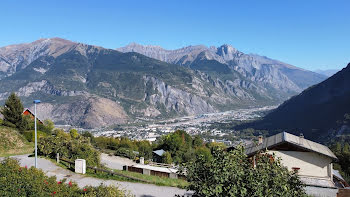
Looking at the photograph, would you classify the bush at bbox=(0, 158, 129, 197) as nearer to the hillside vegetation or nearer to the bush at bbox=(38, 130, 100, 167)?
the bush at bbox=(38, 130, 100, 167)

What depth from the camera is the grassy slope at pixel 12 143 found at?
30109 millimetres

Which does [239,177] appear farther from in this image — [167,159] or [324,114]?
[324,114]

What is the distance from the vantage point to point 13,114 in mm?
36969

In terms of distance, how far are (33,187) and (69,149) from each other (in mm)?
13260

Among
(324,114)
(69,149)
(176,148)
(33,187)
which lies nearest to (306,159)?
(33,187)

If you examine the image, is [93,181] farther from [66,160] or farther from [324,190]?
[324,190]

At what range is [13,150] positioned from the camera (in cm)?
3062

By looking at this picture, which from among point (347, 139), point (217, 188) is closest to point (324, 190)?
point (217, 188)

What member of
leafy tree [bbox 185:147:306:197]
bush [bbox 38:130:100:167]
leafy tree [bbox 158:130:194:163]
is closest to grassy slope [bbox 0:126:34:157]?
bush [bbox 38:130:100:167]

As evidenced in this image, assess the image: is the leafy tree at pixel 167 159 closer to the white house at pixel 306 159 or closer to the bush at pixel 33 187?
the white house at pixel 306 159

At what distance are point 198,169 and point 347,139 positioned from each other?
4876 inches

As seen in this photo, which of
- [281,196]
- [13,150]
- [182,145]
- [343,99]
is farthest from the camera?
[343,99]

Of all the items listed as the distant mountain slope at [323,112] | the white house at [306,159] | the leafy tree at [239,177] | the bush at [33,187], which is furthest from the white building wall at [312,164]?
the distant mountain slope at [323,112]

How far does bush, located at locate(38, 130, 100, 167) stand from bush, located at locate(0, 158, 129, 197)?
10.1m
